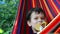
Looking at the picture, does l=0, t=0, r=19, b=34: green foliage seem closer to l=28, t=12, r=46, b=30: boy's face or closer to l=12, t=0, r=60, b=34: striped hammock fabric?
l=12, t=0, r=60, b=34: striped hammock fabric

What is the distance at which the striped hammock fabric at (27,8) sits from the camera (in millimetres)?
1146

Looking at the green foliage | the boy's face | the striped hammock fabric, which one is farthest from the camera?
the green foliage

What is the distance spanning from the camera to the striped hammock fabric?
3.76ft

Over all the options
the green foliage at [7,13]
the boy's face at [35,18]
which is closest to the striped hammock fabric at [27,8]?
the boy's face at [35,18]

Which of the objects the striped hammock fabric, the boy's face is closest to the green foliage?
the striped hammock fabric

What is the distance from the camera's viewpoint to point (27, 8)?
1.27 m

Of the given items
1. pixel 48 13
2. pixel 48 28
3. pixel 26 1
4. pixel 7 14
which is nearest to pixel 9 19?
pixel 7 14

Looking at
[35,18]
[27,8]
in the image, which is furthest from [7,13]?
[35,18]

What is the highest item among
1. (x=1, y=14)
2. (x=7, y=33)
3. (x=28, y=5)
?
(x=28, y=5)

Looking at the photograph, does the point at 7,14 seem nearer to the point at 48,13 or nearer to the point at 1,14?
the point at 1,14

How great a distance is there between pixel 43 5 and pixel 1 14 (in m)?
0.78

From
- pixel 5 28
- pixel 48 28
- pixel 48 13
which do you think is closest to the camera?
pixel 48 28

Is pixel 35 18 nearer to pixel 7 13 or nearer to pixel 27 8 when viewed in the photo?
pixel 27 8

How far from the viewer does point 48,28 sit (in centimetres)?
32
